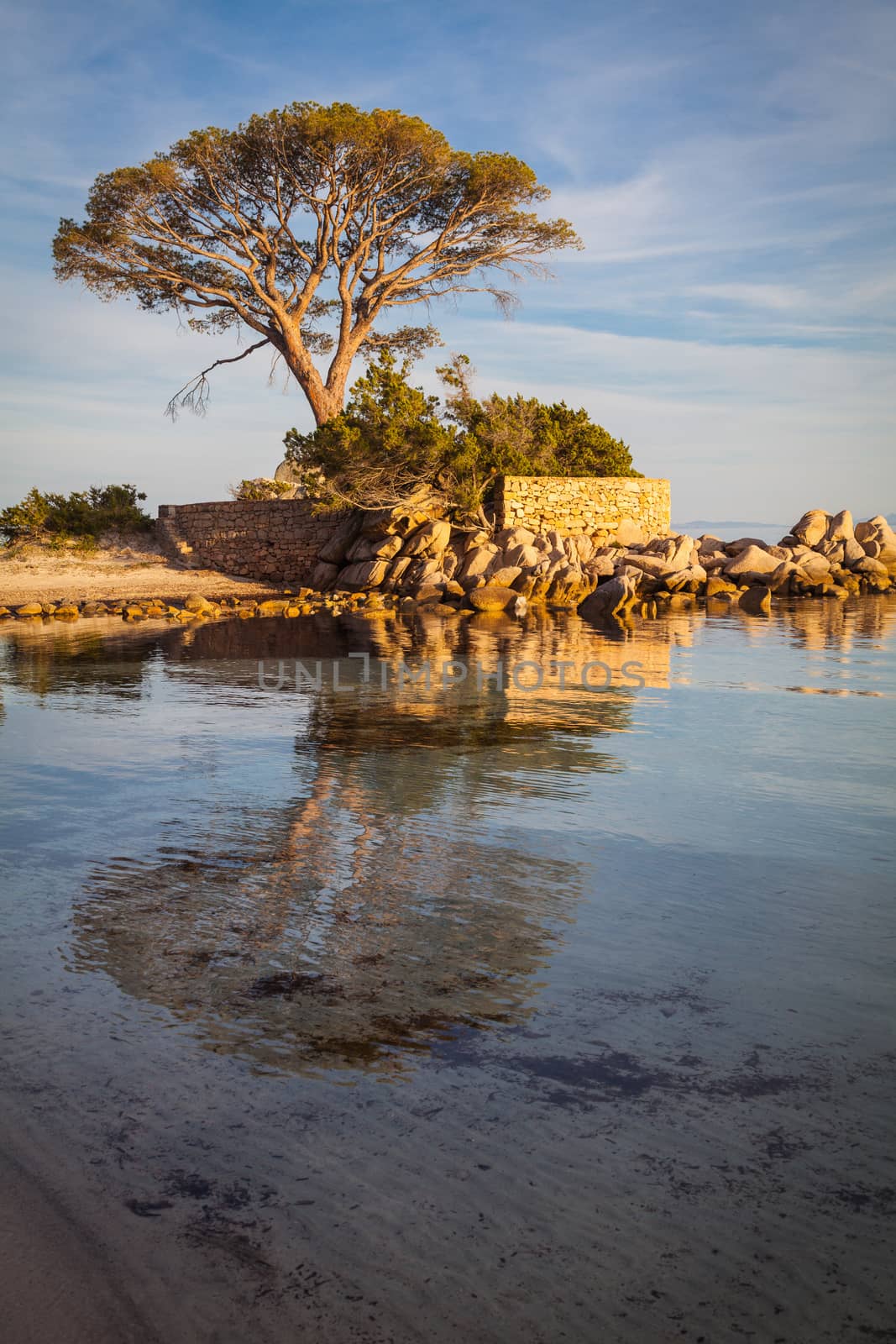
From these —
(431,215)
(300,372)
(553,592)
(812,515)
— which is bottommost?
(553,592)

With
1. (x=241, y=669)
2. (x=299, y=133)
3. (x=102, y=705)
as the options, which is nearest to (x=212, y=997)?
(x=102, y=705)

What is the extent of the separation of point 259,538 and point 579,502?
11.2 meters

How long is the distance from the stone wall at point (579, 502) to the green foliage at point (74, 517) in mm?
13857

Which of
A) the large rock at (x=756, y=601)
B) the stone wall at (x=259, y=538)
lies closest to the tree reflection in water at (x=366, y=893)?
the large rock at (x=756, y=601)

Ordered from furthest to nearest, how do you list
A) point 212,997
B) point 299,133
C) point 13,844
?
point 299,133
point 13,844
point 212,997

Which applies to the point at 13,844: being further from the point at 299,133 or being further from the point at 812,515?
the point at 812,515

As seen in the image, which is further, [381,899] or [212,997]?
[381,899]

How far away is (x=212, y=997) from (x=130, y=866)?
6.13ft

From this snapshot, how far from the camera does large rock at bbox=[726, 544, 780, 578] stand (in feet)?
105

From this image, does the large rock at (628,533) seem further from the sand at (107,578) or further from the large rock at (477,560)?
the sand at (107,578)

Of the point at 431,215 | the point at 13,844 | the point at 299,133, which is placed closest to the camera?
the point at 13,844

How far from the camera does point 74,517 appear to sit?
113 ft

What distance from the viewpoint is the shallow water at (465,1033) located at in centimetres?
244

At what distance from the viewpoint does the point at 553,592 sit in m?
28.1
